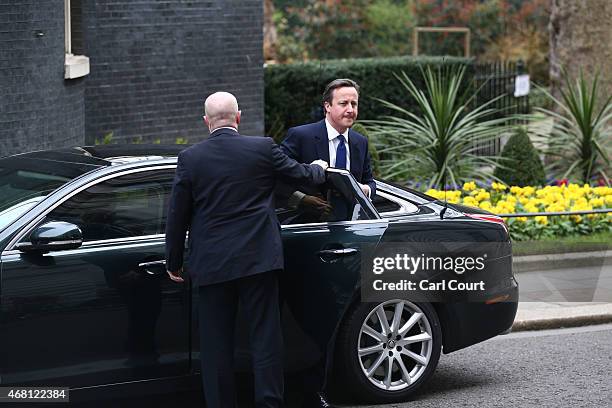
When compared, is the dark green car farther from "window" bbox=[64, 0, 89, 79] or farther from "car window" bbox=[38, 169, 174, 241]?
"window" bbox=[64, 0, 89, 79]

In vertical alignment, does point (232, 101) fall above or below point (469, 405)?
above

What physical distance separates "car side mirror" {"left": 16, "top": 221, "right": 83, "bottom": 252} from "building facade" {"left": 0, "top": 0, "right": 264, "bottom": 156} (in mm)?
5297

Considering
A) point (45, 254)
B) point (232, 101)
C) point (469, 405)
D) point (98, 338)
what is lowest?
point (469, 405)

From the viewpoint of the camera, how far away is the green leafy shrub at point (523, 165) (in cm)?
1450


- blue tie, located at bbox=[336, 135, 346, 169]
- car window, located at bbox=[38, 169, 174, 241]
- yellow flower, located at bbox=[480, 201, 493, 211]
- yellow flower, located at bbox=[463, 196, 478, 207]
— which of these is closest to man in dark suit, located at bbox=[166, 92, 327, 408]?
car window, located at bbox=[38, 169, 174, 241]

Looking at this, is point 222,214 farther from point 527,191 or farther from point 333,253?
point 527,191

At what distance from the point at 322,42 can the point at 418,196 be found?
28169 mm

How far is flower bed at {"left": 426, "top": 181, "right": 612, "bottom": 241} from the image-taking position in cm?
1201

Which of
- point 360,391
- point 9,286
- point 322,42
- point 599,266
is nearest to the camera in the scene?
point 9,286

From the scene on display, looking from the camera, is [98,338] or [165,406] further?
[165,406]

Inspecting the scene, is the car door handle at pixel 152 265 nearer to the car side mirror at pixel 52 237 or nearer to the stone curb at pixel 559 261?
the car side mirror at pixel 52 237

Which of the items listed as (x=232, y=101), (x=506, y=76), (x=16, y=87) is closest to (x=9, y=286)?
(x=232, y=101)

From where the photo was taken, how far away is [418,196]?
7570mm

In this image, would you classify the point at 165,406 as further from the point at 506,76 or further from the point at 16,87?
the point at 506,76
